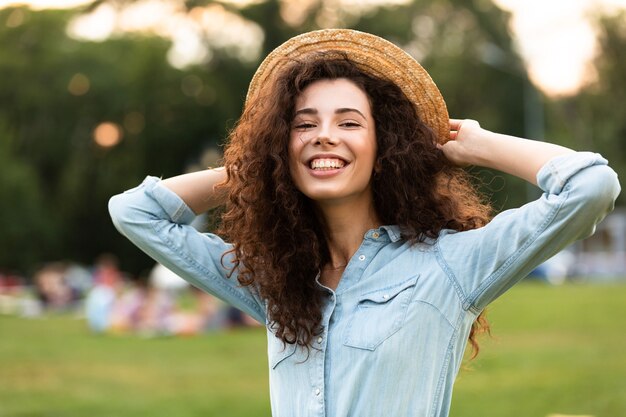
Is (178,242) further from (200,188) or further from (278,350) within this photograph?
(278,350)

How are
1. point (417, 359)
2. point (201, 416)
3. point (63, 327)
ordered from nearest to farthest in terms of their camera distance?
1. point (417, 359)
2. point (201, 416)
3. point (63, 327)

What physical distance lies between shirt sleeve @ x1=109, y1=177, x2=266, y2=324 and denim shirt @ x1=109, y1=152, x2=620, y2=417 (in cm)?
29

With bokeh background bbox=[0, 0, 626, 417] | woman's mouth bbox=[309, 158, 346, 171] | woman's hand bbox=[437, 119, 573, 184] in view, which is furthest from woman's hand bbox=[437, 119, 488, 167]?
bokeh background bbox=[0, 0, 626, 417]

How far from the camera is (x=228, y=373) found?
35.7ft

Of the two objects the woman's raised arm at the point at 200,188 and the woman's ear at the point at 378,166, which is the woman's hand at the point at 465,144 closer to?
the woman's ear at the point at 378,166

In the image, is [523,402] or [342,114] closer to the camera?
[342,114]

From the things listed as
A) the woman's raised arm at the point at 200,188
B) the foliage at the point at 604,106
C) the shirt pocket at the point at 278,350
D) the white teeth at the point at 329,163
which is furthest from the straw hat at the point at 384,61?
the foliage at the point at 604,106

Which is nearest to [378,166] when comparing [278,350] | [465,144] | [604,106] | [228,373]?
[465,144]

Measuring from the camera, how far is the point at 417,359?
102 inches

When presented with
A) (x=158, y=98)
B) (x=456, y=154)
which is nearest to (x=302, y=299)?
(x=456, y=154)

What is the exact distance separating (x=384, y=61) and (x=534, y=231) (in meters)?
0.72

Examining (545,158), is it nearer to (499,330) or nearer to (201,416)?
(201,416)

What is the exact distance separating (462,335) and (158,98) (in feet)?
133

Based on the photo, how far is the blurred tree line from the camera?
41.6m
